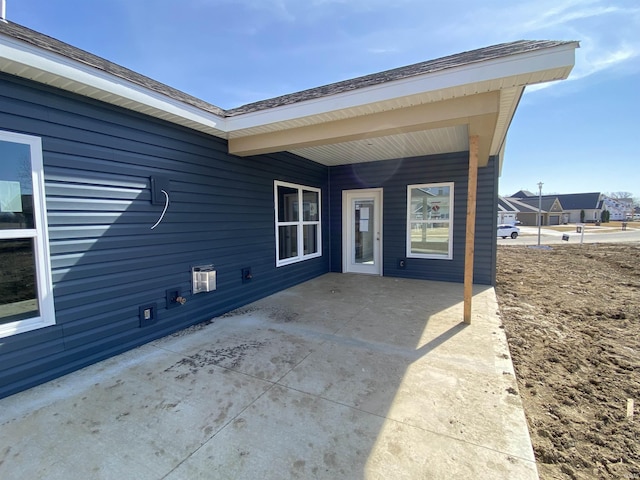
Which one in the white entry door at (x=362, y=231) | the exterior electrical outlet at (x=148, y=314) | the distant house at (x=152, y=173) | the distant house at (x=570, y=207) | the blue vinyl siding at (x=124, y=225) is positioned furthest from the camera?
the distant house at (x=570, y=207)

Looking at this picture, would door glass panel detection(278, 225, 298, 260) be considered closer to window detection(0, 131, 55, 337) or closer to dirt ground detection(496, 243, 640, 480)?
window detection(0, 131, 55, 337)

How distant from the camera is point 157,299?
3.18m

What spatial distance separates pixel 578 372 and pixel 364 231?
15.8 ft

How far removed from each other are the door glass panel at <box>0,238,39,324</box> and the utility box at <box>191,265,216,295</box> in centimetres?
146

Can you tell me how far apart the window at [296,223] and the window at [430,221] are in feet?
7.10

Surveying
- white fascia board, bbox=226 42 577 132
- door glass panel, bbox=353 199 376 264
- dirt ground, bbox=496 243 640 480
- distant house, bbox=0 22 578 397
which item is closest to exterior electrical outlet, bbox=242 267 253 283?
distant house, bbox=0 22 578 397

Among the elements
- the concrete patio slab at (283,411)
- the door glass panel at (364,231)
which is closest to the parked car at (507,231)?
the door glass panel at (364,231)

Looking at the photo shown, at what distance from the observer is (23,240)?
7.42ft

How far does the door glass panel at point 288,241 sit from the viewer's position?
5.39m

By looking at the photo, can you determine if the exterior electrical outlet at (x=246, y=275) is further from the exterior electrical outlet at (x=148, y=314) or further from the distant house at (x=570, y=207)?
the distant house at (x=570, y=207)

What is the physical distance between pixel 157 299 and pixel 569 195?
193 ft

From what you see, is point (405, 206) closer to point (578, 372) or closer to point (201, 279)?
point (578, 372)

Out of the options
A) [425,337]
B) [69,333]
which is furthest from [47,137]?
[425,337]

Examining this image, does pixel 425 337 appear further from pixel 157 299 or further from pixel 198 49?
pixel 198 49
